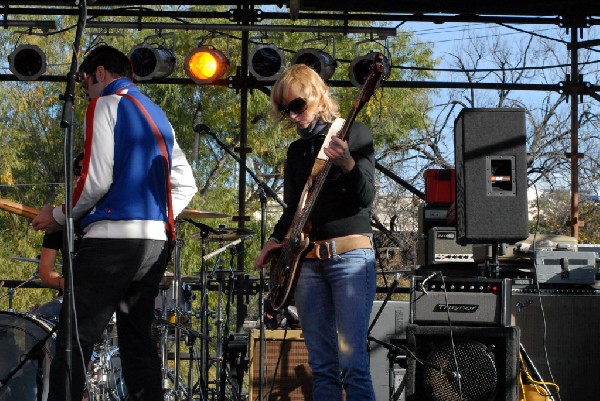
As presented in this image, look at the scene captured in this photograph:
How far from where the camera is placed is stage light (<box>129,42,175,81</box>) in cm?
839

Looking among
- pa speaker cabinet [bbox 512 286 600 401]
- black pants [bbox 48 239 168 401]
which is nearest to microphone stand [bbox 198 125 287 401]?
black pants [bbox 48 239 168 401]

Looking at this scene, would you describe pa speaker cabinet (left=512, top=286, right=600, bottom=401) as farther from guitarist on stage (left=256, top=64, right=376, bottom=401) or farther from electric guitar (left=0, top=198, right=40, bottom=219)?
electric guitar (left=0, top=198, right=40, bottom=219)

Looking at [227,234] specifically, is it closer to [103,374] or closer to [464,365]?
[103,374]

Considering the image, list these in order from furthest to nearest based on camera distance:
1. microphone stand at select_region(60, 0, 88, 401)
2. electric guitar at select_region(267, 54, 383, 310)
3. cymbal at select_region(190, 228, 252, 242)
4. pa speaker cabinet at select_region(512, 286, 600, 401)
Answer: cymbal at select_region(190, 228, 252, 242) < pa speaker cabinet at select_region(512, 286, 600, 401) < electric guitar at select_region(267, 54, 383, 310) < microphone stand at select_region(60, 0, 88, 401)

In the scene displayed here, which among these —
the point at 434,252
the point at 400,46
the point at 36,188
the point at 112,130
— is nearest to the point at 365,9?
the point at 434,252

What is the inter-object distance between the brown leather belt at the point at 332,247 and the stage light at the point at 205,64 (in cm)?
450

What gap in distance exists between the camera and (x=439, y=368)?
16.2 ft

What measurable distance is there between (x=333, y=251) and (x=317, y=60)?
4.50 meters

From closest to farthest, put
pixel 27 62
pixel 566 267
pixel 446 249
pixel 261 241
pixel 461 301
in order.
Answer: pixel 461 301, pixel 261 241, pixel 566 267, pixel 446 249, pixel 27 62

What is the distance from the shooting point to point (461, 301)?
506 cm

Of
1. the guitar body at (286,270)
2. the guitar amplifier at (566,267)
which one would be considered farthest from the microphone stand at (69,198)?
the guitar amplifier at (566,267)

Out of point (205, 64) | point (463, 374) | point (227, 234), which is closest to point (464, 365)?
point (463, 374)

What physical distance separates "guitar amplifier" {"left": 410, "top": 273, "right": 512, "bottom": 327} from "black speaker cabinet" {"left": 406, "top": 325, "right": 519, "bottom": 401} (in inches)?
3.0

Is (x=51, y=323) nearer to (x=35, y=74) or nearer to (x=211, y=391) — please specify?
(x=211, y=391)
